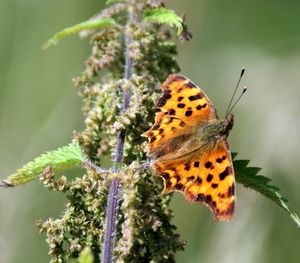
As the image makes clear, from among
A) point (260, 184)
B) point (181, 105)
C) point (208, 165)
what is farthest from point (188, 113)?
point (260, 184)

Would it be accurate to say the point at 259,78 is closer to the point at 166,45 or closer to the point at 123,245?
the point at 166,45

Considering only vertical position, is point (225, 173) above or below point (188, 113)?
below

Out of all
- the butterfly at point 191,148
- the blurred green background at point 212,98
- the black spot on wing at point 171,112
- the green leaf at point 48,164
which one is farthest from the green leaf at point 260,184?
the blurred green background at point 212,98

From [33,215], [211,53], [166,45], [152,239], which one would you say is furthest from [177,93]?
[211,53]

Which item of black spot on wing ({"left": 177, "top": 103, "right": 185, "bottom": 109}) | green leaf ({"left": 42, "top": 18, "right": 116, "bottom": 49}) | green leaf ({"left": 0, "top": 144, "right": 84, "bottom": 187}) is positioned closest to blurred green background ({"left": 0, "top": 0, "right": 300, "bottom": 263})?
black spot on wing ({"left": 177, "top": 103, "right": 185, "bottom": 109})

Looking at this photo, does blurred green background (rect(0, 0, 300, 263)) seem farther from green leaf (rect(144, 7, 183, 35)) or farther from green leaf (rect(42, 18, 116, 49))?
green leaf (rect(144, 7, 183, 35))

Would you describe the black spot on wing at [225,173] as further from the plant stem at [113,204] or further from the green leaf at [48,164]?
the green leaf at [48,164]

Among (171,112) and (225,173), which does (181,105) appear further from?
(225,173)
